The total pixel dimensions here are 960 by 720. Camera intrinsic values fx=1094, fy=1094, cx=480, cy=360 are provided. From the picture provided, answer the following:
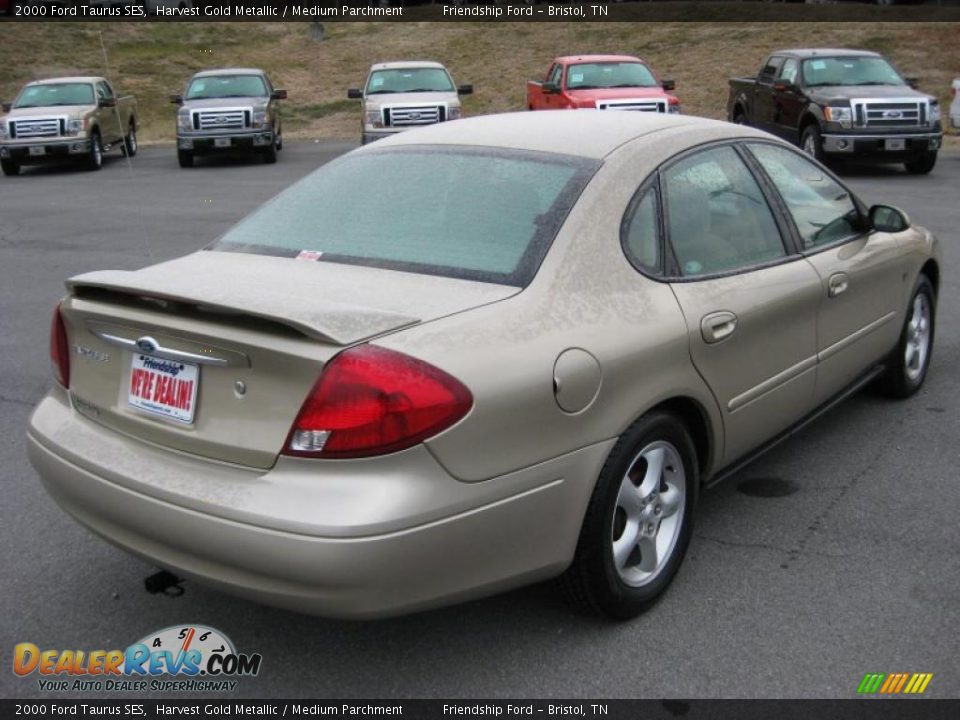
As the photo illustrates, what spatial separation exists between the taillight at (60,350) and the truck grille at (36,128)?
1767 centimetres

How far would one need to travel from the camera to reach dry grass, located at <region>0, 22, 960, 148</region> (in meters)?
31.9

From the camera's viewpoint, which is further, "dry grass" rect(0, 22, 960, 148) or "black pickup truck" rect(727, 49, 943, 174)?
"dry grass" rect(0, 22, 960, 148)

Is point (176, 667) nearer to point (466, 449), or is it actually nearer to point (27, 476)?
point (466, 449)

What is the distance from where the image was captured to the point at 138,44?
140 ft

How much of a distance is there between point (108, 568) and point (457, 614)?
1331mm

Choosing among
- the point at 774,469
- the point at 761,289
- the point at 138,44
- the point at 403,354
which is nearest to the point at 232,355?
the point at 403,354

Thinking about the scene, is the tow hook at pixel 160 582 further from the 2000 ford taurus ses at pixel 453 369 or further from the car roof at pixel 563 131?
the car roof at pixel 563 131

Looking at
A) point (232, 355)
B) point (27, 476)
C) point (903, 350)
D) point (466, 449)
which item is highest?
point (232, 355)

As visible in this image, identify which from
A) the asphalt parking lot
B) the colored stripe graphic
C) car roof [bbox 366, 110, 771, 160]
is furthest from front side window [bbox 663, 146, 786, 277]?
the colored stripe graphic

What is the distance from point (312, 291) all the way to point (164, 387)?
0.51 m

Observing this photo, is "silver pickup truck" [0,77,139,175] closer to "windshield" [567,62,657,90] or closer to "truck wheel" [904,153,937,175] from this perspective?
"windshield" [567,62,657,90]

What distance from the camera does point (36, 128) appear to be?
774 inches

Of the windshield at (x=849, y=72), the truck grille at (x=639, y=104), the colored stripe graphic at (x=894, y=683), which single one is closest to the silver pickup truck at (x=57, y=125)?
the truck grille at (x=639, y=104)

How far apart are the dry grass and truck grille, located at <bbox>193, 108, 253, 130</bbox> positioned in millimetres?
7013
